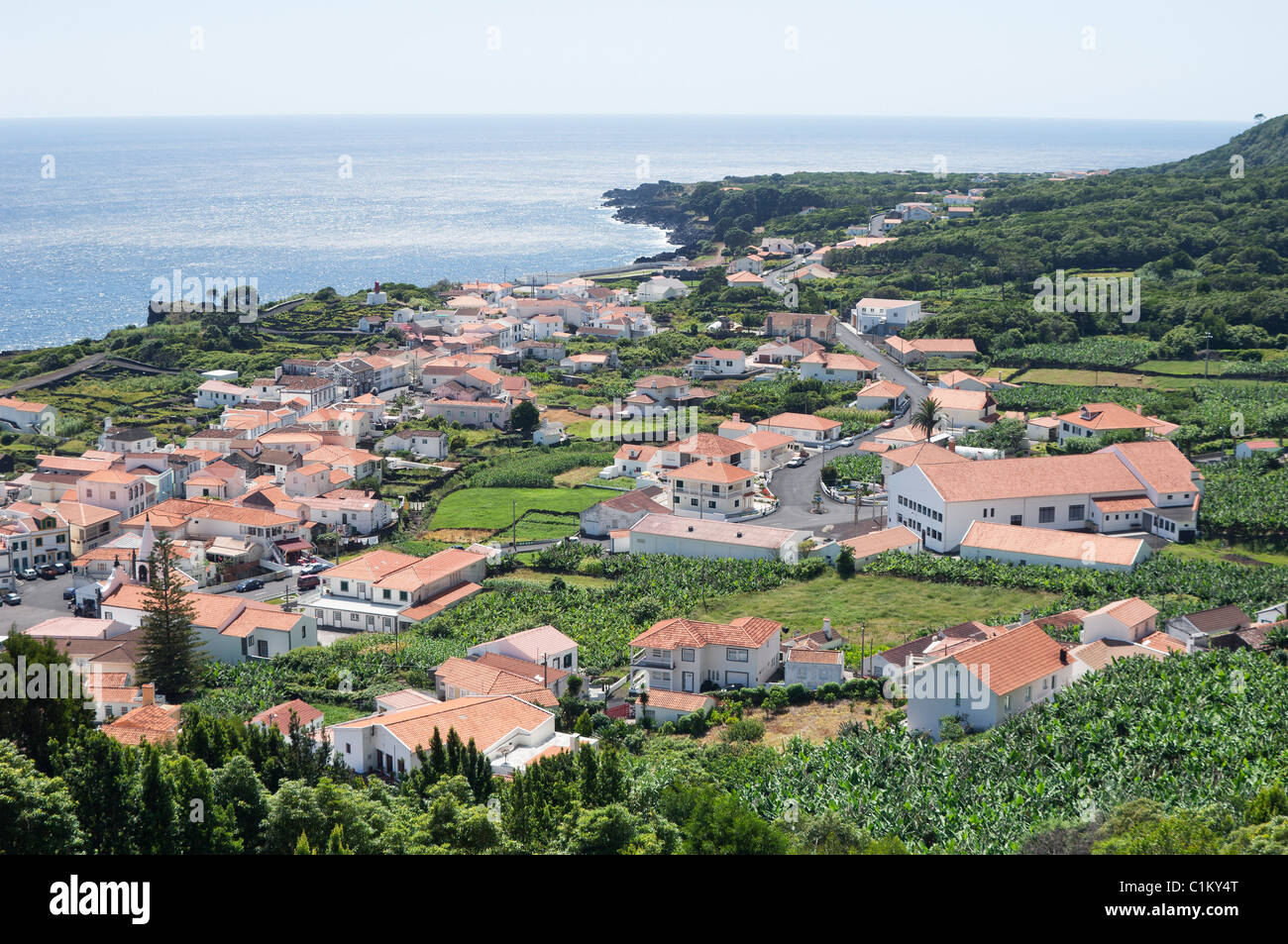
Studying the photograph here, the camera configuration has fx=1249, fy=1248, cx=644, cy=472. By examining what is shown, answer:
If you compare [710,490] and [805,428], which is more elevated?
[805,428]

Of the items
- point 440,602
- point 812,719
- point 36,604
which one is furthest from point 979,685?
point 36,604

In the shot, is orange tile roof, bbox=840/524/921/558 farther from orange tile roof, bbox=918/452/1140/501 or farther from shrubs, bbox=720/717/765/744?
shrubs, bbox=720/717/765/744

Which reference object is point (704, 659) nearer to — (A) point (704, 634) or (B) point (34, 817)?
(A) point (704, 634)

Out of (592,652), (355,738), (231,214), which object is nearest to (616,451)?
(592,652)

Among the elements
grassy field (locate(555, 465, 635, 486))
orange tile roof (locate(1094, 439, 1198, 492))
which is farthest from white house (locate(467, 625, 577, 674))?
orange tile roof (locate(1094, 439, 1198, 492))

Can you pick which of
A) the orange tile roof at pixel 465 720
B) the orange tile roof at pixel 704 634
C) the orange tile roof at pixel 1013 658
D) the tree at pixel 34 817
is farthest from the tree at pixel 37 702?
the orange tile roof at pixel 1013 658

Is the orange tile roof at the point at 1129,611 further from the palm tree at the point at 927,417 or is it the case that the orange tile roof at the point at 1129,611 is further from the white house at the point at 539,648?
the palm tree at the point at 927,417
